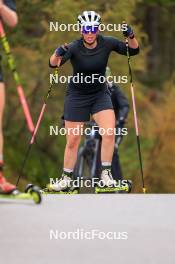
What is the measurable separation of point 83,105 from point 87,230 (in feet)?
10.9

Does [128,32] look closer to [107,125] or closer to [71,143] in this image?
[107,125]

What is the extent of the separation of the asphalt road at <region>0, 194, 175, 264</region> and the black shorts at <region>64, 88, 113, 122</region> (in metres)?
1.39

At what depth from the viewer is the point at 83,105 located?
1126cm

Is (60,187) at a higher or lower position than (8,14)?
lower

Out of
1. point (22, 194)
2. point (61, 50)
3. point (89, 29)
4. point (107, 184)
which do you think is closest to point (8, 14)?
point (22, 194)

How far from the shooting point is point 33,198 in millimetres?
9008

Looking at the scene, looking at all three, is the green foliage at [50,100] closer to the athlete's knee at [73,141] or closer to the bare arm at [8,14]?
the athlete's knee at [73,141]

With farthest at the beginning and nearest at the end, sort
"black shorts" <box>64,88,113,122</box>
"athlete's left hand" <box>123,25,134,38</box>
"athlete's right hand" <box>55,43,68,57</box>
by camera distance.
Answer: "black shorts" <box>64,88,113,122</box>, "athlete's left hand" <box>123,25,134,38</box>, "athlete's right hand" <box>55,43,68,57</box>

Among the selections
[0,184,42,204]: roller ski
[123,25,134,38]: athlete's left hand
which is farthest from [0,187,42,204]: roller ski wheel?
[123,25,134,38]: athlete's left hand

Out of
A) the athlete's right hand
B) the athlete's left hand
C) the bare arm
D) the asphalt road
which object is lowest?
the asphalt road

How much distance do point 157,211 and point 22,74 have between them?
61.9 ft

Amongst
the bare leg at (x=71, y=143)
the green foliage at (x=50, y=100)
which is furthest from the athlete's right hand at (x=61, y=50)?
the green foliage at (x=50, y=100)

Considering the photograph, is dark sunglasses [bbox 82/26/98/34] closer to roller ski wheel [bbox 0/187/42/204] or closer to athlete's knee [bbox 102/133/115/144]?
athlete's knee [bbox 102/133/115/144]

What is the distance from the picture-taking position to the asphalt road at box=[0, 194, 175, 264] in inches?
283
